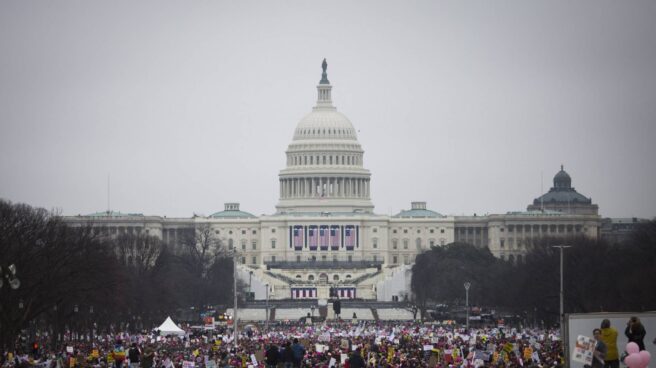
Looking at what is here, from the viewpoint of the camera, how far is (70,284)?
79688mm

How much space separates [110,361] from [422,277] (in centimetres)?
11571

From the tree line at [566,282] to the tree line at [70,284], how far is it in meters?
23.0

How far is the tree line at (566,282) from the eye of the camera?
96.9 metres

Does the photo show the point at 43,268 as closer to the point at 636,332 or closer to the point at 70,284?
the point at 70,284

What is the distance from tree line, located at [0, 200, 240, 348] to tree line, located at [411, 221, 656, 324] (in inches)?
Answer: 905

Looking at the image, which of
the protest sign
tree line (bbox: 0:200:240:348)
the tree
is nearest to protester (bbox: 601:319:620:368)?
the protest sign

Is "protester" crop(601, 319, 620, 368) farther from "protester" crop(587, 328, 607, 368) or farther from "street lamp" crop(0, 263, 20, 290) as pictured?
"street lamp" crop(0, 263, 20, 290)

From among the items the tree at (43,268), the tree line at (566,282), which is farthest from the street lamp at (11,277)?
the tree line at (566,282)

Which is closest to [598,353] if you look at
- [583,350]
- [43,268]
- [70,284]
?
[583,350]

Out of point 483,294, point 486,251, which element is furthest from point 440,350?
point 486,251

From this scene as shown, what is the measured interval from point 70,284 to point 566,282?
39903mm

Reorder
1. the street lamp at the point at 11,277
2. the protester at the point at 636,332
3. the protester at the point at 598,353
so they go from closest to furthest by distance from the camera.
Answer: the protester at the point at 598,353, the protester at the point at 636,332, the street lamp at the point at 11,277

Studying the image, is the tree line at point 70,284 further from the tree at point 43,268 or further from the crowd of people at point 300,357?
the crowd of people at point 300,357

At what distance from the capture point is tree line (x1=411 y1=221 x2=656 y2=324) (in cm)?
9694
